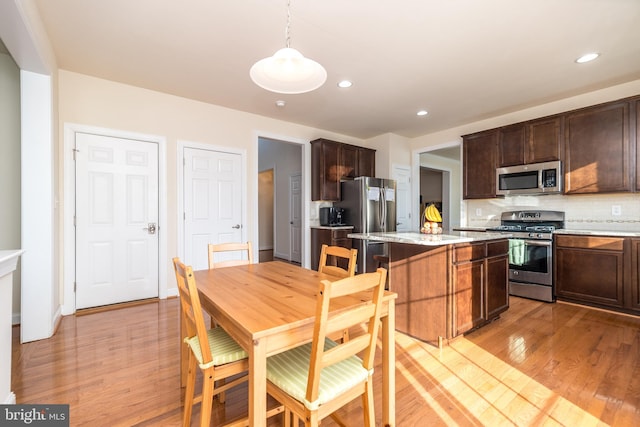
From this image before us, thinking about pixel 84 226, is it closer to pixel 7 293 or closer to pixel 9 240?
pixel 9 240

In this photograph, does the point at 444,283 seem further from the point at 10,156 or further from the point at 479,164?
the point at 10,156

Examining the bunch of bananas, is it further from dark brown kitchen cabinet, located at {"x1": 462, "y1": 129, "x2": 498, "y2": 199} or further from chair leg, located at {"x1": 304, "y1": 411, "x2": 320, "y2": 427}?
chair leg, located at {"x1": 304, "y1": 411, "x2": 320, "y2": 427}

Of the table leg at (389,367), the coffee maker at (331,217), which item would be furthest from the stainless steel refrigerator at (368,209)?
the table leg at (389,367)

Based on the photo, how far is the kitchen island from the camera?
229 cm

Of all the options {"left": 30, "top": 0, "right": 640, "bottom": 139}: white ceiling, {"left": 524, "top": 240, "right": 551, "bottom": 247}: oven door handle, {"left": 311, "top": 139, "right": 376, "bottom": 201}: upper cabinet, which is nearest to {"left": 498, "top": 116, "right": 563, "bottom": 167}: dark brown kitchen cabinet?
A: {"left": 30, "top": 0, "right": 640, "bottom": 139}: white ceiling

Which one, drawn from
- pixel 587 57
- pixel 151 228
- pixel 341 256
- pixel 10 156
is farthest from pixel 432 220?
pixel 10 156

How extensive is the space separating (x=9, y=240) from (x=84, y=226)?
573mm

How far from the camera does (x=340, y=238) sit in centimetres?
467

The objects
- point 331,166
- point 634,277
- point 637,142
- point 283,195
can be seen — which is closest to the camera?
point 634,277

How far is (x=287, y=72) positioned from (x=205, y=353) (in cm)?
148

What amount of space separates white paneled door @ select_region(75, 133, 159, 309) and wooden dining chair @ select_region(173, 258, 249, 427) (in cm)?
248

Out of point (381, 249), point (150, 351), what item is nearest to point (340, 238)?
point (381, 249)

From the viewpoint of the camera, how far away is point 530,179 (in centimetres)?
380

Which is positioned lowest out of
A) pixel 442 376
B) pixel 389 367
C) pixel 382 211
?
pixel 442 376
